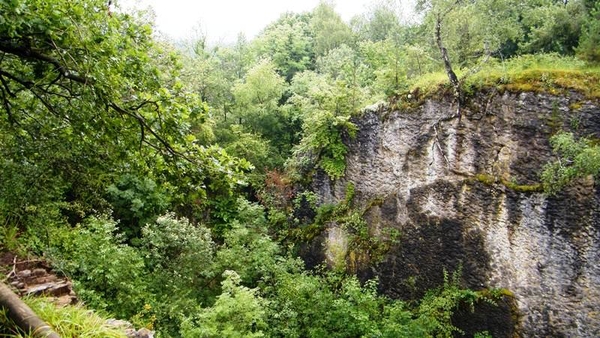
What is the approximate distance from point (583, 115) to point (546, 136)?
0.83 m

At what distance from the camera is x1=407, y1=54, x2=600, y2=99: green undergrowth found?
8898 mm

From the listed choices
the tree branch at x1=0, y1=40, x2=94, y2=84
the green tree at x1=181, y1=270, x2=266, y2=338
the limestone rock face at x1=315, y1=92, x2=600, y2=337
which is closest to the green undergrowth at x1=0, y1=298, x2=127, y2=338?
the tree branch at x1=0, y1=40, x2=94, y2=84

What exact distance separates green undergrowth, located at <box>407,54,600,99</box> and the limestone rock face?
0.77ft

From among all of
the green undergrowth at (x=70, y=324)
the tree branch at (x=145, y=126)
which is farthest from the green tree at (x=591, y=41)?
the green undergrowth at (x=70, y=324)

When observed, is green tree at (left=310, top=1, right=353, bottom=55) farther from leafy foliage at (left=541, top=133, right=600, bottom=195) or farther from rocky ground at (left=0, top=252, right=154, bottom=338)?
rocky ground at (left=0, top=252, right=154, bottom=338)

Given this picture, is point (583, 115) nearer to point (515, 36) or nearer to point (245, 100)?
point (515, 36)

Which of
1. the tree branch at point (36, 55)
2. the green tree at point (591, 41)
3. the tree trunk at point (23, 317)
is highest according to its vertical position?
the green tree at point (591, 41)

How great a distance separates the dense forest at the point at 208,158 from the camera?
3701mm

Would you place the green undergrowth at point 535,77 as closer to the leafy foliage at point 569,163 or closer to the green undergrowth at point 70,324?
the leafy foliage at point 569,163

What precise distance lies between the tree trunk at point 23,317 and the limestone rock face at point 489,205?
9651 millimetres

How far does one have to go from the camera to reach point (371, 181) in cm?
1221

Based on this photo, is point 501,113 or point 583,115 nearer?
point 583,115

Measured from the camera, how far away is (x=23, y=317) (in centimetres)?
266

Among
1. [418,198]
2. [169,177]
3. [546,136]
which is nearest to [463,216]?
[418,198]
